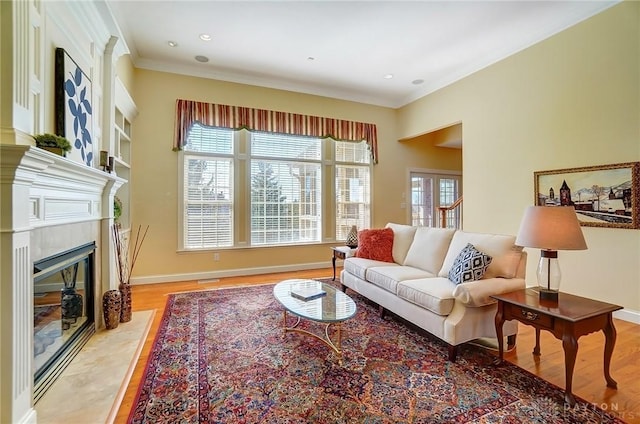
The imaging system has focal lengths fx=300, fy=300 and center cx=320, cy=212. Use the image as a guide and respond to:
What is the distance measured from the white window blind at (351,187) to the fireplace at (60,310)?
160 inches

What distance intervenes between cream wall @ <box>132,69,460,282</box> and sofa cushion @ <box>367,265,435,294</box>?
2.46 m

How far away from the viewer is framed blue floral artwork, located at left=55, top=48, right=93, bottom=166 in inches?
84.0

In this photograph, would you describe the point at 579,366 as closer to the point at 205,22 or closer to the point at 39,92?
the point at 39,92

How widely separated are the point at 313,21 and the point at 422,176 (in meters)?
4.38

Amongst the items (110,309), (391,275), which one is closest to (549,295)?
(391,275)

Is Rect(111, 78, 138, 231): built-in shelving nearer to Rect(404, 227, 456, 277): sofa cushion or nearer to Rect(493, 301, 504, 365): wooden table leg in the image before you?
Rect(404, 227, 456, 277): sofa cushion

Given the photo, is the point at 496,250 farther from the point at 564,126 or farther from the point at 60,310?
the point at 60,310

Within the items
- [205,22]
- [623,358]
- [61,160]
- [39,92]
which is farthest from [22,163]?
[623,358]

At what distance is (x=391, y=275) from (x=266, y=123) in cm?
349

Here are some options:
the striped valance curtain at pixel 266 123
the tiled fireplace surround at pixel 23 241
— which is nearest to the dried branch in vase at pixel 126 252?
the tiled fireplace surround at pixel 23 241

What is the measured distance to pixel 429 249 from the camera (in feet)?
11.0

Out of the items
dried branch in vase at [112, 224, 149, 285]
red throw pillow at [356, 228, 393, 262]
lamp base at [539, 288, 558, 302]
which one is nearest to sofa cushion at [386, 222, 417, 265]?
red throw pillow at [356, 228, 393, 262]

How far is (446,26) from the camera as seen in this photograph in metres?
3.63

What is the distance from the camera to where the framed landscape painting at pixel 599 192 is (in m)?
3.06
